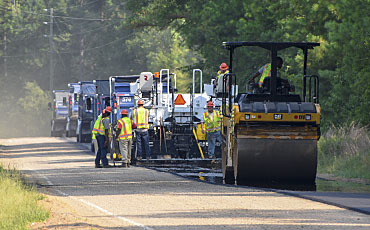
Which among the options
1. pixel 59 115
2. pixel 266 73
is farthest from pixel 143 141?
pixel 59 115

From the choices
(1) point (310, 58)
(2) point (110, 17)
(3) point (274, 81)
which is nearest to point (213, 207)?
(3) point (274, 81)

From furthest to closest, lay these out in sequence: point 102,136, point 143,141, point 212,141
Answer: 1. point 143,141
2. point 212,141
3. point 102,136

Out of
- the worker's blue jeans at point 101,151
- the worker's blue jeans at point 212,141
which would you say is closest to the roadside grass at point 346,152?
the worker's blue jeans at point 212,141

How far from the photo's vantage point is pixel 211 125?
26047mm

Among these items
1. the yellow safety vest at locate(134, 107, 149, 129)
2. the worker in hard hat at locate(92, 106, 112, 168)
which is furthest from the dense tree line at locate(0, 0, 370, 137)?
the worker in hard hat at locate(92, 106, 112, 168)

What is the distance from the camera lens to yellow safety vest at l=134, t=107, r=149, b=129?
2614 cm

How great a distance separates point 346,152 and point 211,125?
→ 13.3ft

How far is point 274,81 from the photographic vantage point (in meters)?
18.0

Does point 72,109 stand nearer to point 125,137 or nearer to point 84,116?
point 84,116

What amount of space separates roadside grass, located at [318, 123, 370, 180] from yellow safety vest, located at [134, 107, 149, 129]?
5.17 metres

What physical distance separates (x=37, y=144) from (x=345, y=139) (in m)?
21.2

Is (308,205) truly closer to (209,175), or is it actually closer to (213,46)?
(209,175)

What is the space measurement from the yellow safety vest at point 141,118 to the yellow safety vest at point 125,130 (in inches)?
38.7

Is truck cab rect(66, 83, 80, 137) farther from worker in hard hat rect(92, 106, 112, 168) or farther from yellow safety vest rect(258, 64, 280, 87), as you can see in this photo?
yellow safety vest rect(258, 64, 280, 87)
